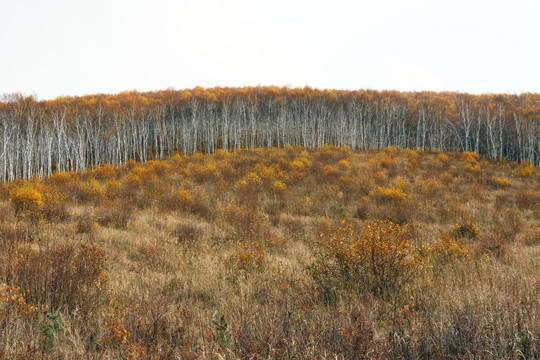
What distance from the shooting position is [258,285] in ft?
15.1

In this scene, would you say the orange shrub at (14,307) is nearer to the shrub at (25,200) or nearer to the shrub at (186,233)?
the shrub at (186,233)

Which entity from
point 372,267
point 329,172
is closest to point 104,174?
point 329,172

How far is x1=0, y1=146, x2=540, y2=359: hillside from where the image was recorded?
266cm

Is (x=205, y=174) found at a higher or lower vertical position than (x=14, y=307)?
higher

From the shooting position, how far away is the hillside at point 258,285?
2664mm

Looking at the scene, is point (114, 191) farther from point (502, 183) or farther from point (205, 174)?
point (502, 183)

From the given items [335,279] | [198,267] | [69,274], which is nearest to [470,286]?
[335,279]

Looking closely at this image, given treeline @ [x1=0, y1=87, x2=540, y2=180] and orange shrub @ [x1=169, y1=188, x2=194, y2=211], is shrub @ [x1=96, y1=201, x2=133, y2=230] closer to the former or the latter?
orange shrub @ [x1=169, y1=188, x2=194, y2=211]

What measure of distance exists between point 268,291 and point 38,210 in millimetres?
8886

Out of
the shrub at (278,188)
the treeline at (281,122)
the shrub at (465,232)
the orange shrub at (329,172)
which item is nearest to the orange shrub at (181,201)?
the shrub at (278,188)

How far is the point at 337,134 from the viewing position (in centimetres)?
4647

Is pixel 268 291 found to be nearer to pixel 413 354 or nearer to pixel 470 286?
pixel 413 354

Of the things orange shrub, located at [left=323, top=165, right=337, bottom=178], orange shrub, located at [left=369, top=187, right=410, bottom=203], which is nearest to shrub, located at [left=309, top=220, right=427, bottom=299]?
orange shrub, located at [left=369, top=187, right=410, bottom=203]

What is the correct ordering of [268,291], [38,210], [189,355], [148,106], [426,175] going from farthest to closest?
[148,106], [426,175], [38,210], [268,291], [189,355]
